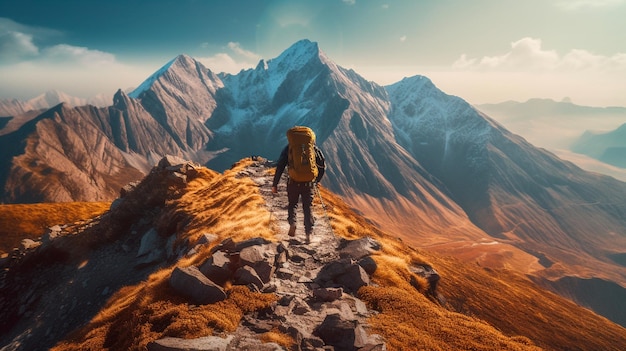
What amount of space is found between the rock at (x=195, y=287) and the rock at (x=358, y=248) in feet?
22.8

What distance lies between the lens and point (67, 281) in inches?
1007

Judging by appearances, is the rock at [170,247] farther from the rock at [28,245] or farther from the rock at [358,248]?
the rock at [28,245]

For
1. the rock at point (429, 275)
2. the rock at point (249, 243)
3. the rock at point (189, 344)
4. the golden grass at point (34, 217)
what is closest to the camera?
the rock at point (189, 344)

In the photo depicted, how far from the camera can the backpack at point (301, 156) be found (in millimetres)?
15422

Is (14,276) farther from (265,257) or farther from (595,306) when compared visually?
(595,306)

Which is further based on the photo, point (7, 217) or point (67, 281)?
point (7, 217)

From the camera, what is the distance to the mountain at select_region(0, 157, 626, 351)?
8969 mm

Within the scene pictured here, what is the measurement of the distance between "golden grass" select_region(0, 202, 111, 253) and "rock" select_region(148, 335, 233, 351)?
72044 mm

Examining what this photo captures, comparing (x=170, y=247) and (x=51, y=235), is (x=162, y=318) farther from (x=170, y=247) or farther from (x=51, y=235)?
(x=51, y=235)

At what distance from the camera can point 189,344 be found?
25.1ft

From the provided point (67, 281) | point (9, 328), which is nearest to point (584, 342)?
point (67, 281)

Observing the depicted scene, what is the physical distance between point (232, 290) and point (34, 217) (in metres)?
94.8

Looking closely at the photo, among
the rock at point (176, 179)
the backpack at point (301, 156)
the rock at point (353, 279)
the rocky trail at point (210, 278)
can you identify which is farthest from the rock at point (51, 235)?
the rock at point (353, 279)

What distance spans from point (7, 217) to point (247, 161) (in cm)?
6900
